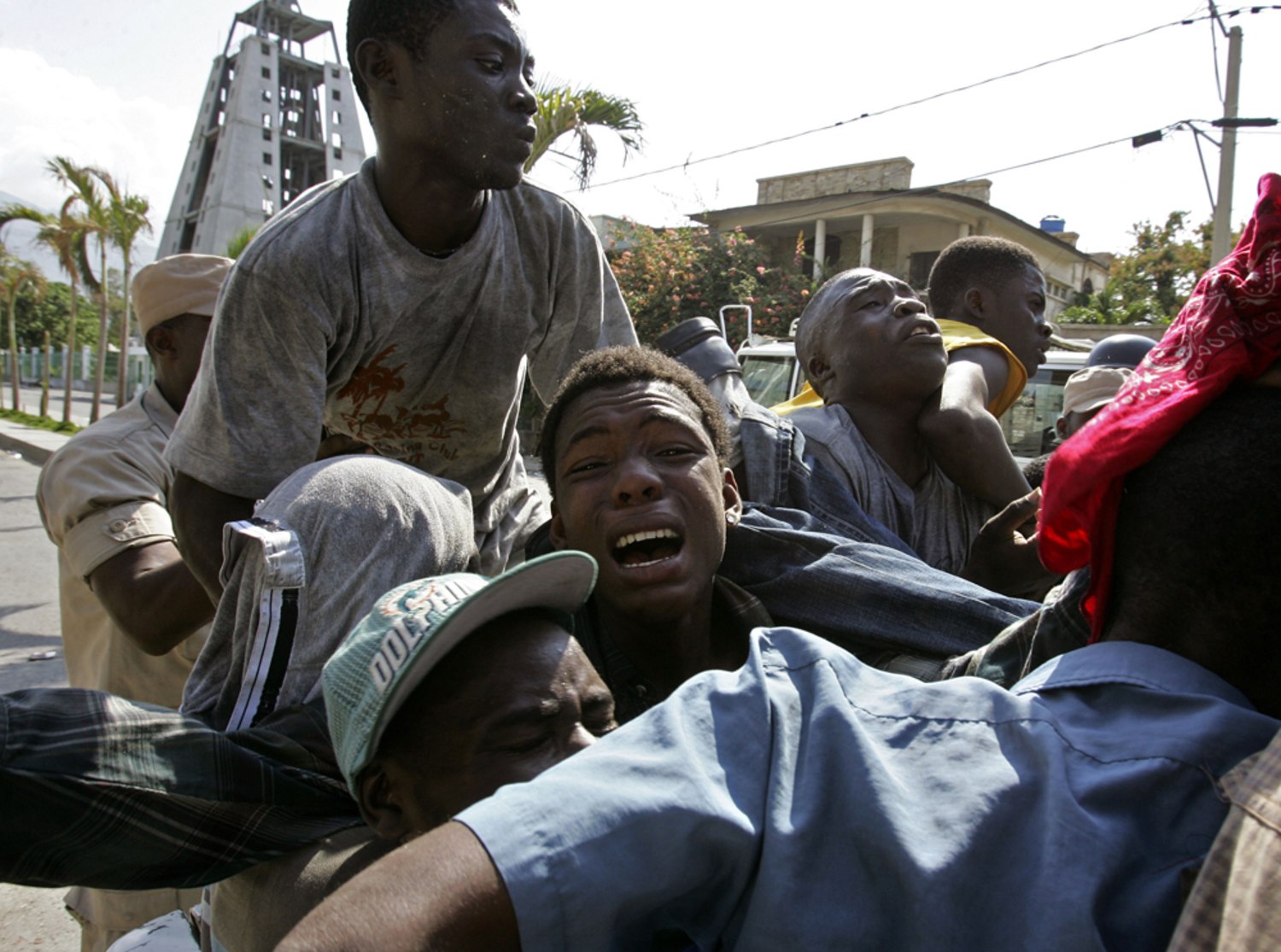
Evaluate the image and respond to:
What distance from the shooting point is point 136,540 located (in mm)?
2461

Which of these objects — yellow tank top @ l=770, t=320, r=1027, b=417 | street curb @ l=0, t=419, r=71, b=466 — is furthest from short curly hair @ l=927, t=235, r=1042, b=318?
street curb @ l=0, t=419, r=71, b=466

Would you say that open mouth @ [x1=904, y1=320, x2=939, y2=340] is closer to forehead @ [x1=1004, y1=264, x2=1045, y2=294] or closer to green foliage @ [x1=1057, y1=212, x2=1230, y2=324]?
forehead @ [x1=1004, y1=264, x2=1045, y2=294]

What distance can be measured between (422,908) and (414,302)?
5.68 feet

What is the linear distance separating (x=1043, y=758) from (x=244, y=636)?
109 cm

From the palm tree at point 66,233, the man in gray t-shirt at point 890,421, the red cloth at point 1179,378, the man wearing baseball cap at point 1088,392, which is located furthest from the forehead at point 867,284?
the palm tree at point 66,233

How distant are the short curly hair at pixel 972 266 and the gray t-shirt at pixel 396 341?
163 centimetres

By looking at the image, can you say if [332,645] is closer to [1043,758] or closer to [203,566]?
[203,566]

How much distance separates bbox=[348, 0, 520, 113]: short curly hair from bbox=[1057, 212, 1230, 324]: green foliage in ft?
68.0

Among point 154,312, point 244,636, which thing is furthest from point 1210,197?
point 244,636

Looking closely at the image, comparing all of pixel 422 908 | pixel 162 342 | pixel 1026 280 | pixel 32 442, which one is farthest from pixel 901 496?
pixel 32 442

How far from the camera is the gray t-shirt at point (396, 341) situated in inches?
79.7

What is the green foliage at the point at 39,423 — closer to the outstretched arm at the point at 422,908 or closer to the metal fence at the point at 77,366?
the metal fence at the point at 77,366

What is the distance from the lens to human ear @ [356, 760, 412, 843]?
124 cm

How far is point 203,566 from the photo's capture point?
1926 mm
